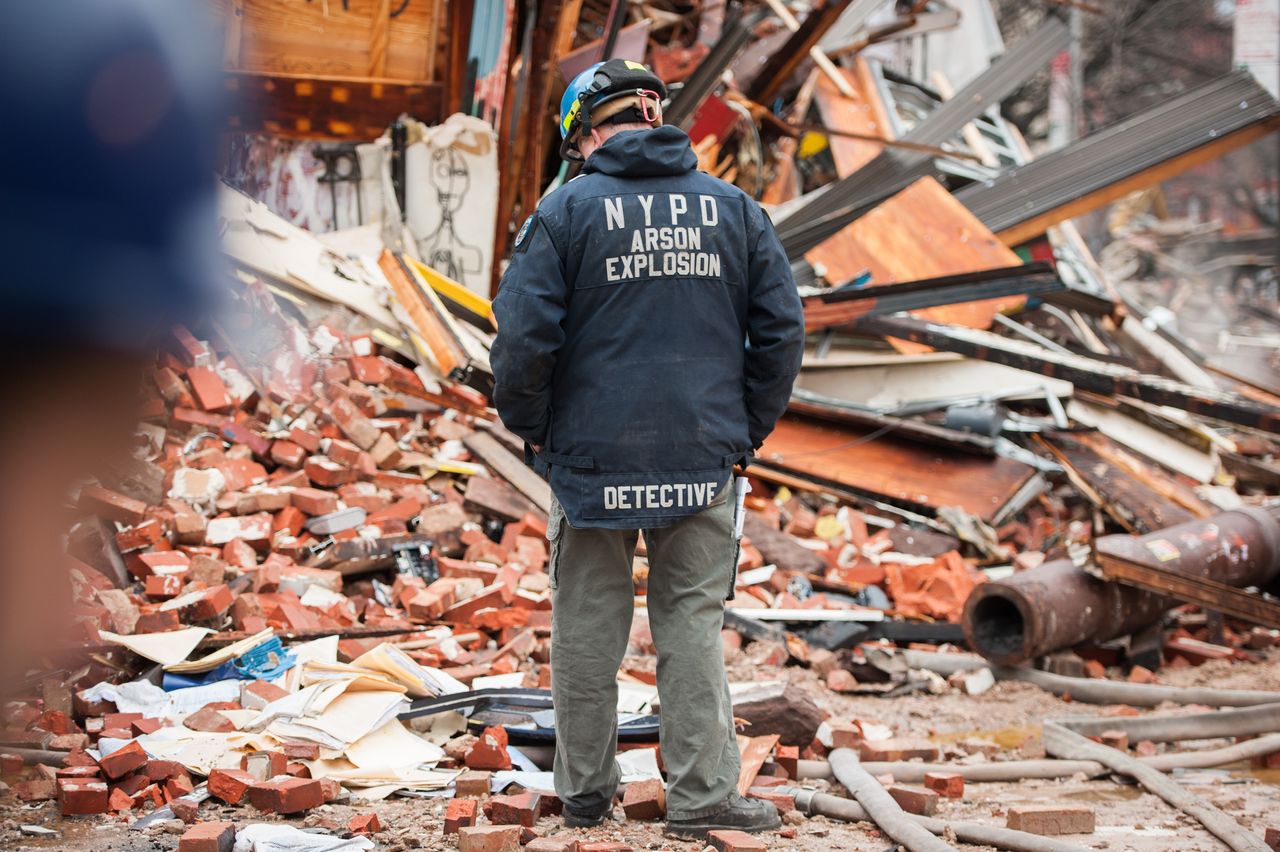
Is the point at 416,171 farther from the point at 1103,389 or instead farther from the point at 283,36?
the point at 1103,389

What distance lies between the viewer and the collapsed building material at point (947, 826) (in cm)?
315

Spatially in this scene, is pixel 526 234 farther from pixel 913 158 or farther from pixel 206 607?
pixel 913 158

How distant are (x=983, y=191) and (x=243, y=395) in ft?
21.8

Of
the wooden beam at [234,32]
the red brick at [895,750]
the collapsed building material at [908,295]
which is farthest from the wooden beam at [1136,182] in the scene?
the red brick at [895,750]

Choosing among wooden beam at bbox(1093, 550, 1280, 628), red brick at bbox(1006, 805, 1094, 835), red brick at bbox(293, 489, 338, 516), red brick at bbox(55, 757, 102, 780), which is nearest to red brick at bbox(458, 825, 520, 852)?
red brick at bbox(55, 757, 102, 780)

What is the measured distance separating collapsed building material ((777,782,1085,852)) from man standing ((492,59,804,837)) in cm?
34

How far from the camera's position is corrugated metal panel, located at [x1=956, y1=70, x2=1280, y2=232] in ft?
32.3

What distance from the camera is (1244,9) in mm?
14586

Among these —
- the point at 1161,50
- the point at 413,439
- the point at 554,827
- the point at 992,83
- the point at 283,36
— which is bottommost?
the point at 554,827

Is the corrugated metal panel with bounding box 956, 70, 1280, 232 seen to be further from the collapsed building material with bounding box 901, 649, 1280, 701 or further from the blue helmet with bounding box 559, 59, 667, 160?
the blue helmet with bounding box 559, 59, 667, 160

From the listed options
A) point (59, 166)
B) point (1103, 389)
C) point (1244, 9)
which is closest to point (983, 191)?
point (1103, 389)

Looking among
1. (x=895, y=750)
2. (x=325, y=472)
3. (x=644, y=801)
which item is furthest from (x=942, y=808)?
(x=325, y=472)

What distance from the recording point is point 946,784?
386 cm

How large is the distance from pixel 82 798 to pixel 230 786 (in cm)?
36
